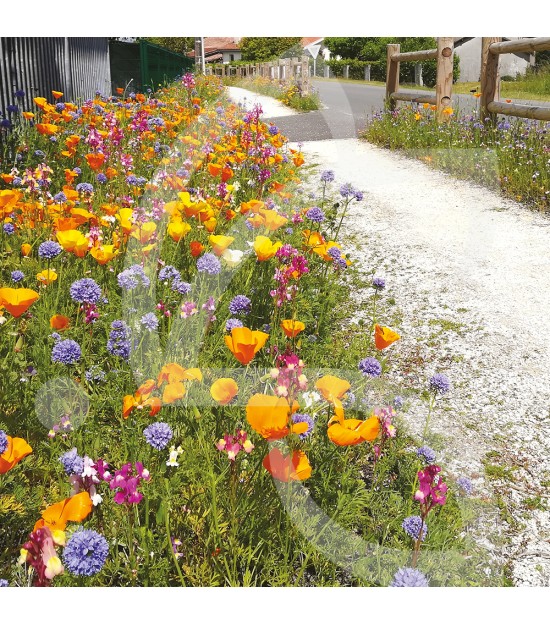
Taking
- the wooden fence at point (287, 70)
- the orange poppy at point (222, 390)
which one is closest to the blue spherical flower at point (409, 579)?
the orange poppy at point (222, 390)

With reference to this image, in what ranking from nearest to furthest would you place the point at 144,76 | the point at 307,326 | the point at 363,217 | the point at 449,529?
the point at 449,529 < the point at 307,326 < the point at 363,217 < the point at 144,76

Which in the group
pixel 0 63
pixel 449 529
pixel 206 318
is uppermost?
pixel 0 63

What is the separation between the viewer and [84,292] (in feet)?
7.04

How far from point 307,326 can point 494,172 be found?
435 centimetres

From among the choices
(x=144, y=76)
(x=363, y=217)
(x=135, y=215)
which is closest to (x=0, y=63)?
(x=363, y=217)

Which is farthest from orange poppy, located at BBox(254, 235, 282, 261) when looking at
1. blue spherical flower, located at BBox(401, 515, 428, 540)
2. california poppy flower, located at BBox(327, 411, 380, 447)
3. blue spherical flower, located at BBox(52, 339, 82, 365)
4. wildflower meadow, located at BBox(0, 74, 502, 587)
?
blue spherical flower, located at BBox(401, 515, 428, 540)

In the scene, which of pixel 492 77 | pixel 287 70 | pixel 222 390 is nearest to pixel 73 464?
pixel 222 390

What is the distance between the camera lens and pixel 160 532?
1638mm

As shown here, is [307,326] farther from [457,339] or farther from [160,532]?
[160,532]

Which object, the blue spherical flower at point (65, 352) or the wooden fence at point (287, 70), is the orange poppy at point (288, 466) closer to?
the blue spherical flower at point (65, 352)

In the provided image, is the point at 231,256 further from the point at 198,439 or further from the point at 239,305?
the point at 198,439

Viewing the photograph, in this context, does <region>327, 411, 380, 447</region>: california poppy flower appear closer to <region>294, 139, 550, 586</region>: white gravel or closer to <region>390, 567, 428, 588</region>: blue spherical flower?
<region>390, 567, 428, 588</region>: blue spherical flower

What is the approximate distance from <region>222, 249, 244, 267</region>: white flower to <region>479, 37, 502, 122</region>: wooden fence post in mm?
6221

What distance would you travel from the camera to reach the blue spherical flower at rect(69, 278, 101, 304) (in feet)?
6.99
